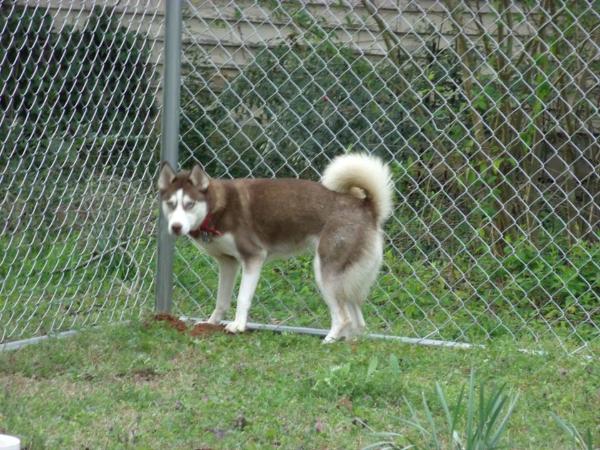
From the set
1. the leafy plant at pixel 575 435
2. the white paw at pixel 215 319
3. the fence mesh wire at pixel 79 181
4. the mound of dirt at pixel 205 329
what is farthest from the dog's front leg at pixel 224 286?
the leafy plant at pixel 575 435

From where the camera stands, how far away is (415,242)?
5.82 meters

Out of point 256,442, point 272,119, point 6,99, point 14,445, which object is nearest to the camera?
point 14,445

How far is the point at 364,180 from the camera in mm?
5668

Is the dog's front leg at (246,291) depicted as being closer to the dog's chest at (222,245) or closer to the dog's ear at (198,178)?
the dog's chest at (222,245)

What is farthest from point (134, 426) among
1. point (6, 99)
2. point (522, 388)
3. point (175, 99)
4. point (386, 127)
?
point (386, 127)

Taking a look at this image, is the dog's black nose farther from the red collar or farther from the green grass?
the green grass

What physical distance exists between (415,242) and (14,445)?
9.89 ft

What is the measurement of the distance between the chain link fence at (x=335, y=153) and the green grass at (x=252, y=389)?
1.40ft

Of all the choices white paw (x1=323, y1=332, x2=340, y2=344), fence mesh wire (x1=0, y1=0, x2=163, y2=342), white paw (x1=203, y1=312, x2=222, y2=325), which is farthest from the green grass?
fence mesh wire (x1=0, y1=0, x2=163, y2=342)

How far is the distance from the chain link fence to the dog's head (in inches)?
7.2

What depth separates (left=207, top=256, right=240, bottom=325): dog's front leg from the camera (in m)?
5.85

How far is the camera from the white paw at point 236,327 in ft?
18.5

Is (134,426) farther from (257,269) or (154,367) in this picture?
(257,269)

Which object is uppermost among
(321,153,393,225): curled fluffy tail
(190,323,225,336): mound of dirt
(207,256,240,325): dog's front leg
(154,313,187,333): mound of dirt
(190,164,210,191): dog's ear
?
(321,153,393,225): curled fluffy tail
